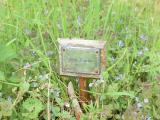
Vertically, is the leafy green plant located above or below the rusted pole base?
below

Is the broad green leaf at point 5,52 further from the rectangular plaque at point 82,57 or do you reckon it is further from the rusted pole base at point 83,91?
the rusted pole base at point 83,91

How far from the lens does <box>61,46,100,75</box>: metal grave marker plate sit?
1.99 meters

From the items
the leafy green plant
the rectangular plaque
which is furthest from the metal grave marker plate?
the leafy green plant

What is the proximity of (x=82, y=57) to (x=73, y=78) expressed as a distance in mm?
285

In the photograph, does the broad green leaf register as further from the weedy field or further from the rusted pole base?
the rusted pole base

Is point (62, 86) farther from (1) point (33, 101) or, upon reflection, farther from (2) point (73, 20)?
(2) point (73, 20)

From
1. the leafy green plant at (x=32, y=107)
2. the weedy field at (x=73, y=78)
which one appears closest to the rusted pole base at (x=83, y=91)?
the weedy field at (x=73, y=78)

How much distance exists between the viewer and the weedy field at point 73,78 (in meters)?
2.01

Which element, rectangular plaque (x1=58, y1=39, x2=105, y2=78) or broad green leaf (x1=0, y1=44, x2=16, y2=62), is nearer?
rectangular plaque (x1=58, y1=39, x2=105, y2=78)

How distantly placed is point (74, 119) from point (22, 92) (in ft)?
0.85

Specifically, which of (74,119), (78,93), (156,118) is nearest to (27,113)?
(74,119)

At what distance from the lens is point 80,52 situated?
1993mm

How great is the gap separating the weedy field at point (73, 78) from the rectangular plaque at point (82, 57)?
6 cm

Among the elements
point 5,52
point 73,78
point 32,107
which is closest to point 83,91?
point 73,78
